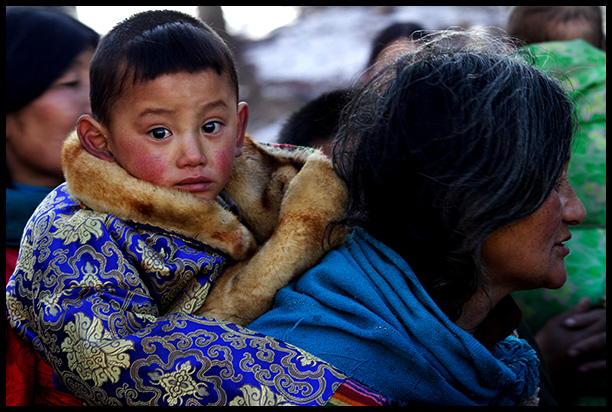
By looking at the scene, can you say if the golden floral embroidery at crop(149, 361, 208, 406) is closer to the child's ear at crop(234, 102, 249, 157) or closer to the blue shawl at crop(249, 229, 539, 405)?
the blue shawl at crop(249, 229, 539, 405)

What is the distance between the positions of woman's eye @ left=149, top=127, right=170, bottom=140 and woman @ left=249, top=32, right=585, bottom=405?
0.58 m

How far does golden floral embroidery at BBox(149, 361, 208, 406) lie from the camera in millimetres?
1469

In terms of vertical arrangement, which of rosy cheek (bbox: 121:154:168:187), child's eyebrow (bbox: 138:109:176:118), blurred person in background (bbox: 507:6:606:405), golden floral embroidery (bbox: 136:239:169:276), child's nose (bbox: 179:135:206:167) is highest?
child's eyebrow (bbox: 138:109:176:118)

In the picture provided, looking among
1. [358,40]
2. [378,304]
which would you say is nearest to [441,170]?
[378,304]

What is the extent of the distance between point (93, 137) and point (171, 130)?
0.29 meters

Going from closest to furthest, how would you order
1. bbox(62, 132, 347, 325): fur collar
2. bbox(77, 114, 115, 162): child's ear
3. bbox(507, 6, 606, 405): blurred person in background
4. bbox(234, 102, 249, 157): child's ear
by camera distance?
bbox(62, 132, 347, 325): fur collar
bbox(77, 114, 115, 162): child's ear
bbox(234, 102, 249, 157): child's ear
bbox(507, 6, 606, 405): blurred person in background

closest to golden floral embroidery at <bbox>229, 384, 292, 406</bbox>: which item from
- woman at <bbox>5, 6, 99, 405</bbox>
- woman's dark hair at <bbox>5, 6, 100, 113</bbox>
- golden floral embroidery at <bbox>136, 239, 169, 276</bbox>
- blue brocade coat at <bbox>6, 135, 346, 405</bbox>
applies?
blue brocade coat at <bbox>6, 135, 346, 405</bbox>

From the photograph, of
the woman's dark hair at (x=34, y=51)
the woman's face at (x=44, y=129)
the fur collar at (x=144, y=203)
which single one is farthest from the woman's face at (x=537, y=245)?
the woman's dark hair at (x=34, y=51)

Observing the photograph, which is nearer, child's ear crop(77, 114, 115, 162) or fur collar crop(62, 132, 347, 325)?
fur collar crop(62, 132, 347, 325)

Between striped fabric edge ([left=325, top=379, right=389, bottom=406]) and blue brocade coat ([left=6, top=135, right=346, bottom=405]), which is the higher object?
blue brocade coat ([left=6, top=135, right=346, bottom=405])

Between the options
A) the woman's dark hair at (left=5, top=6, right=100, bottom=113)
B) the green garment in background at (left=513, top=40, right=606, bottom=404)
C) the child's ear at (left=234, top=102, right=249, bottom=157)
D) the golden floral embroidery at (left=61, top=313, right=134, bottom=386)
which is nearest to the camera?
the golden floral embroidery at (left=61, top=313, right=134, bottom=386)

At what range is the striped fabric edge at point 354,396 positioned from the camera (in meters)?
1.53

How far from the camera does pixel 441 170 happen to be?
1.68 metres
